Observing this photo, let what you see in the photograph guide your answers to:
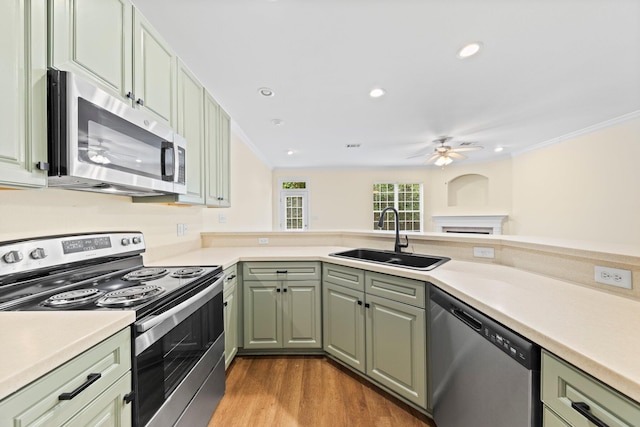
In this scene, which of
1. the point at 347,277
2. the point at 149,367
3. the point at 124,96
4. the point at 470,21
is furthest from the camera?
the point at 347,277

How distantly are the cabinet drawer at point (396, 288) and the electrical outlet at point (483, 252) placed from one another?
0.63 meters

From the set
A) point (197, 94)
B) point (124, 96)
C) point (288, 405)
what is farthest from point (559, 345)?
point (197, 94)

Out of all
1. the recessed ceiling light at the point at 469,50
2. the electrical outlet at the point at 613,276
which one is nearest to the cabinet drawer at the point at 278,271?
the electrical outlet at the point at 613,276

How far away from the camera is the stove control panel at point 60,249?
97 cm

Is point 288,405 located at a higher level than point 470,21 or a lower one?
lower

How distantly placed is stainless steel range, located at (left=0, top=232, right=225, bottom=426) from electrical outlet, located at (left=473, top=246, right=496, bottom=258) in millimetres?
1804

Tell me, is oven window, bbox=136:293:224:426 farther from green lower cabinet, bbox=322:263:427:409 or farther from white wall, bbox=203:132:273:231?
white wall, bbox=203:132:273:231

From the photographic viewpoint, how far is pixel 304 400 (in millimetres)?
1689

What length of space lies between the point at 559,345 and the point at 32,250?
6.30 ft

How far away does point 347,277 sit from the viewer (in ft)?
6.27

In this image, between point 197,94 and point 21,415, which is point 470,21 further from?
point 21,415

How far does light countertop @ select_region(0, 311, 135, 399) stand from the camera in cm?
55

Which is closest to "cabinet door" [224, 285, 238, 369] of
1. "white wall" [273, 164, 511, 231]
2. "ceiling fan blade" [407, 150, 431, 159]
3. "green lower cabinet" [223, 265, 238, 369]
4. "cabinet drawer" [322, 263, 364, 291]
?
→ "green lower cabinet" [223, 265, 238, 369]

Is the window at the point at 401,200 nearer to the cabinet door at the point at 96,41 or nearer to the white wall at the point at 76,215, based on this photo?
the white wall at the point at 76,215
